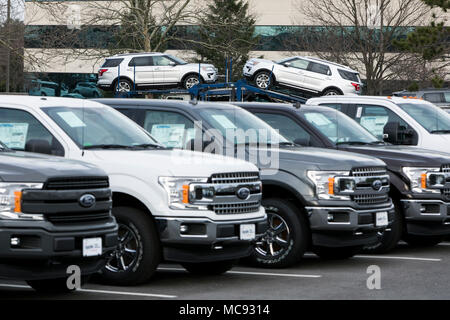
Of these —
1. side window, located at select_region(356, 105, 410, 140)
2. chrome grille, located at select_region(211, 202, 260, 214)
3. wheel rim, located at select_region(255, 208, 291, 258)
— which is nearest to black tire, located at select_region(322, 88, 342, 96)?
side window, located at select_region(356, 105, 410, 140)

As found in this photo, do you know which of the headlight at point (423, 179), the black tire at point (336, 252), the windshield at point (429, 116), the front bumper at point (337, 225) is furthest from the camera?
the windshield at point (429, 116)

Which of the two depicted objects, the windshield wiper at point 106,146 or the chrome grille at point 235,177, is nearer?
the chrome grille at point 235,177

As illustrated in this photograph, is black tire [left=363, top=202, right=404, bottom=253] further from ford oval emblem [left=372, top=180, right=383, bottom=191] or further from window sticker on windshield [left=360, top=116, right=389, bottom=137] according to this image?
window sticker on windshield [left=360, top=116, right=389, bottom=137]

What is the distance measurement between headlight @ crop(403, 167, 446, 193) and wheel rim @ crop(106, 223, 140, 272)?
4.95 m

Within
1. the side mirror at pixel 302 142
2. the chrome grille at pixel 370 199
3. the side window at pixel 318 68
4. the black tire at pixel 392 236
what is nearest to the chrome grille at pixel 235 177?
the chrome grille at pixel 370 199

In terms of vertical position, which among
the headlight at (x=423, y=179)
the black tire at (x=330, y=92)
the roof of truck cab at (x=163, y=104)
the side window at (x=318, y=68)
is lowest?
the headlight at (x=423, y=179)

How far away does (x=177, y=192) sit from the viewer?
31.8 ft

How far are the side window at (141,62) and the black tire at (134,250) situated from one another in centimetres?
1501

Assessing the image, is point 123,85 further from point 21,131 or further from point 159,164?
point 159,164

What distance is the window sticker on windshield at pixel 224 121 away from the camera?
38.3ft

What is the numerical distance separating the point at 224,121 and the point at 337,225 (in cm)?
198

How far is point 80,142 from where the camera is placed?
9953 mm

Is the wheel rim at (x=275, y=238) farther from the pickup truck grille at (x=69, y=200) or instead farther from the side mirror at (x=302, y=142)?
the pickup truck grille at (x=69, y=200)
